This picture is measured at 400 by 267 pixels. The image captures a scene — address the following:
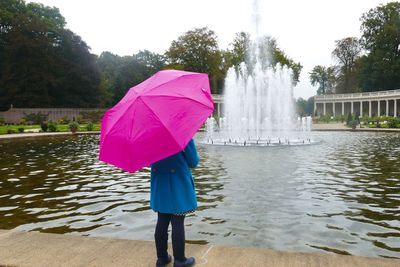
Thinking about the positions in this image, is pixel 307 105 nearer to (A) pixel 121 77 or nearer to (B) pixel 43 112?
(A) pixel 121 77

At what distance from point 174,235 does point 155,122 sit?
1.29m

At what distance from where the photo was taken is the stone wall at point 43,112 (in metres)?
57.4

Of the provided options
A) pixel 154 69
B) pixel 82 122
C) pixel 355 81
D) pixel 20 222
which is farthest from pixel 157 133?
pixel 355 81

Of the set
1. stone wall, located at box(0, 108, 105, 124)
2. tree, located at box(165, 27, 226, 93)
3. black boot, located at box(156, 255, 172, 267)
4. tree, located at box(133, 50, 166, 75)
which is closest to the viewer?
black boot, located at box(156, 255, 172, 267)

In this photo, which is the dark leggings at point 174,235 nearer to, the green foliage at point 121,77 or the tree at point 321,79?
the green foliage at point 121,77

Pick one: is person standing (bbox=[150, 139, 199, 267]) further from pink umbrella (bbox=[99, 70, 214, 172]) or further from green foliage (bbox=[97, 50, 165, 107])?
green foliage (bbox=[97, 50, 165, 107])

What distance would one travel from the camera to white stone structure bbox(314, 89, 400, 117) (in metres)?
74.2

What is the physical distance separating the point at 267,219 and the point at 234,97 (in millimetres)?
35117

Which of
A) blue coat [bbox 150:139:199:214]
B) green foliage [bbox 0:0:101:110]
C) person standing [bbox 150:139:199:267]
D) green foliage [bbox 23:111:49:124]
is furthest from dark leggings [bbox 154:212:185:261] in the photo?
green foliage [bbox 0:0:101:110]

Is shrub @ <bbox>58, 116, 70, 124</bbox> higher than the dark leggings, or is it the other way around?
shrub @ <bbox>58, 116, 70, 124</bbox>

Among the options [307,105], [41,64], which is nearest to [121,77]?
[41,64]

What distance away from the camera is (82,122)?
58.3 metres

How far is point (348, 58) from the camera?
294 feet

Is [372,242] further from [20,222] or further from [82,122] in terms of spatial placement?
[82,122]
